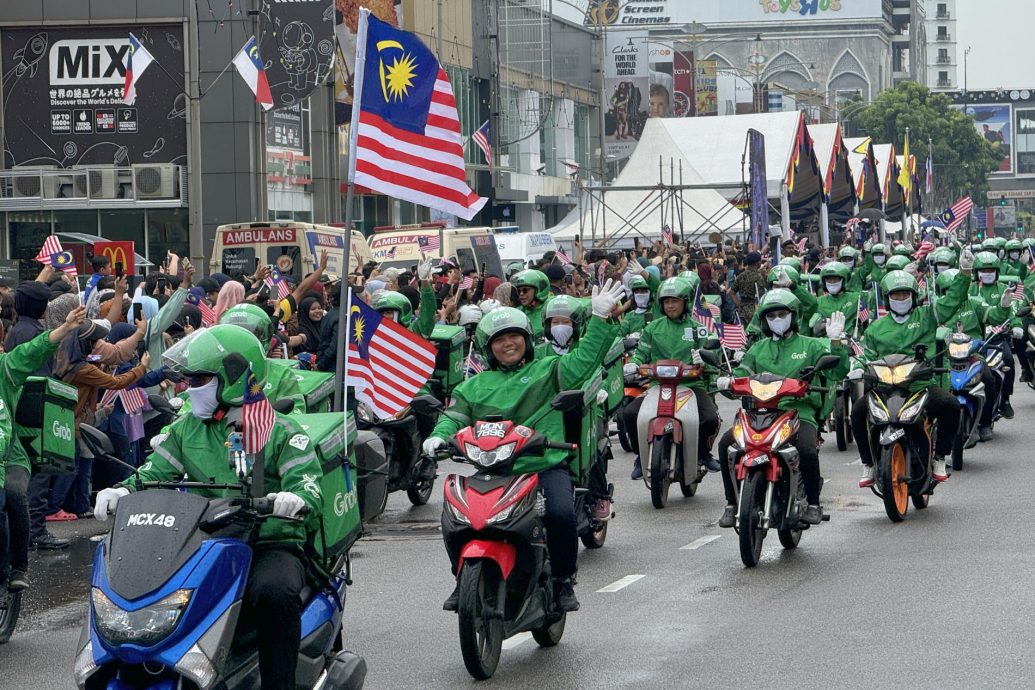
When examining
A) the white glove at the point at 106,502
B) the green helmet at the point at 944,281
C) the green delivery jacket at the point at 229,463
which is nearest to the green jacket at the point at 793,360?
the green helmet at the point at 944,281

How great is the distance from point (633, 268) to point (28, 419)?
14.0m

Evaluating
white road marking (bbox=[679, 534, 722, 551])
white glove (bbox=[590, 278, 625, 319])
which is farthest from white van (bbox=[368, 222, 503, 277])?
white glove (bbox=[590, 278, 625, 319])

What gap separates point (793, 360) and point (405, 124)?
3188 mm

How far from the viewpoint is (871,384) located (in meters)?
12.7

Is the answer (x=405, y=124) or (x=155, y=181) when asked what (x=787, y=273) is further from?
(x=155, y=181)

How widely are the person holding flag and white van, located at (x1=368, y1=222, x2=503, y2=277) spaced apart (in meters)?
20.2

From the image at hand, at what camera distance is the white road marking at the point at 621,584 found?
10.1 m

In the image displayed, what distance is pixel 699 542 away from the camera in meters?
11.9

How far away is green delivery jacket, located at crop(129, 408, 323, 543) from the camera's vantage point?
6.19 metres

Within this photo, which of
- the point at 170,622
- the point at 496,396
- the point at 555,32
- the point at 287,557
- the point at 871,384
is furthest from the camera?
the point at 555,32

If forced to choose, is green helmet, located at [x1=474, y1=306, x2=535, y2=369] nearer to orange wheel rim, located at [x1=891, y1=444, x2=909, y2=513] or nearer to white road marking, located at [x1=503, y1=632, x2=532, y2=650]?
white road marking, located at [x1=503, y1=632, x2=532, y2=650]

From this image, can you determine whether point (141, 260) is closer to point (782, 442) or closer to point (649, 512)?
point (649, 512)

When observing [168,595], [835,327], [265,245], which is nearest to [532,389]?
[168,595]

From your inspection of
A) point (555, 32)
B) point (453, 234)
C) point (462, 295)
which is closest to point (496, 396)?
point (462, 295)
